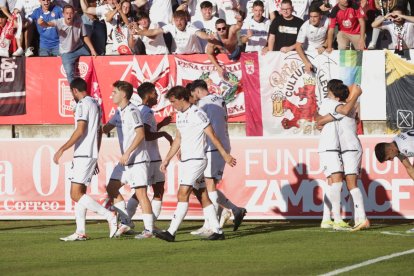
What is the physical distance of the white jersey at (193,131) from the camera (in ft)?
50.1

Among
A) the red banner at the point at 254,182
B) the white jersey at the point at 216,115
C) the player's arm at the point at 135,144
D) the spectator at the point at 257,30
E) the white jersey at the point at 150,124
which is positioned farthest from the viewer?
the spectator at the point at 257,30

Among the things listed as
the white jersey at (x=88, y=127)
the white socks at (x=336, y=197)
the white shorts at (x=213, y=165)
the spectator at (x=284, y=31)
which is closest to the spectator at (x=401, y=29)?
the spectator at (x=284, y=31)

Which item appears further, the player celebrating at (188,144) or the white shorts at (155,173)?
the white shorts at (155,173)

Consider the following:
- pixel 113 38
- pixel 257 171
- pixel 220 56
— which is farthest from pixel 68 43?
pixel 257 171

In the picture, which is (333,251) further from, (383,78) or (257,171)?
(383,78)

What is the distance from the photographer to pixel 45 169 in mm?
20109

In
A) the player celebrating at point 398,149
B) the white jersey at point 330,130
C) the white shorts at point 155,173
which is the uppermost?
the white jersey at point 330,130

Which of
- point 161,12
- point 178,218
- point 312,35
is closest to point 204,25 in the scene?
point 161,12

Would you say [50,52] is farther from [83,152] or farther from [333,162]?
[333,162]

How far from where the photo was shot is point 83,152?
15.8 m

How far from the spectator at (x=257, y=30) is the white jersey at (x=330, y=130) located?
18.1 ft

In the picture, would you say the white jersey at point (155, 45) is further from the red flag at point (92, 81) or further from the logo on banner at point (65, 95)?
the logo on banner at point (65, 95)

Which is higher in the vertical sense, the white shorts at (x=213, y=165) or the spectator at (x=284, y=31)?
the spectator at (x=284, y=31)

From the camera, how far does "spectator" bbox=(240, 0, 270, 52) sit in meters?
22.2
